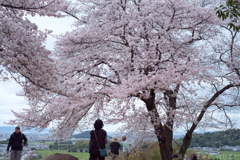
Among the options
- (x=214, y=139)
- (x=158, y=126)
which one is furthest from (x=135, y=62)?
(x=214, y=139)

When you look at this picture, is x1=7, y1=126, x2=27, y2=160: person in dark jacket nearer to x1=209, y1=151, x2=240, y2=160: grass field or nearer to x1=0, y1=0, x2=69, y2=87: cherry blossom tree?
x1=0, y1=0, x2=69, y2=87: cherry blossom tree

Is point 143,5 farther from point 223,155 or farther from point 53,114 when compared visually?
point 223,155

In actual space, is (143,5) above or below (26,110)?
above

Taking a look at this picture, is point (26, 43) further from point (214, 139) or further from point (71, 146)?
point (214, 139)

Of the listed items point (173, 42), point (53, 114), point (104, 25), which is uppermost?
point (104, 25)

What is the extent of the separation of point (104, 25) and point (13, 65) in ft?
17.1

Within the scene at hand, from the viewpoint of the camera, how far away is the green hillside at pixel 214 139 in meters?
10.6

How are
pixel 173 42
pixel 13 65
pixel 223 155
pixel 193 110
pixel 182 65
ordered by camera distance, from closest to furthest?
pixel 13 65 < pixel 182 65 < pixel 173 42 < pixel 193 110 < pixel 223 155

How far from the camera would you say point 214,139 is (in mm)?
11039

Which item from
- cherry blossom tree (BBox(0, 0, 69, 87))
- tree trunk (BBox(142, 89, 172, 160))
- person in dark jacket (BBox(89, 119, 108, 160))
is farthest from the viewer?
tree trunk (BBox(142, 89, 172, 160))

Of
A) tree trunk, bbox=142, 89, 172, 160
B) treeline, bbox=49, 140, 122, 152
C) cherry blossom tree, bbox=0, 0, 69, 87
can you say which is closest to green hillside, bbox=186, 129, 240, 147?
tree trunk, bbox=142, 89, 172, 160

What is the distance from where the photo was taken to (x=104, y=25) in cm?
805

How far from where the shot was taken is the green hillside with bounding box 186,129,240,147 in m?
10.6

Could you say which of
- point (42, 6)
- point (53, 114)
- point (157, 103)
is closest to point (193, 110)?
point (157, 103)
